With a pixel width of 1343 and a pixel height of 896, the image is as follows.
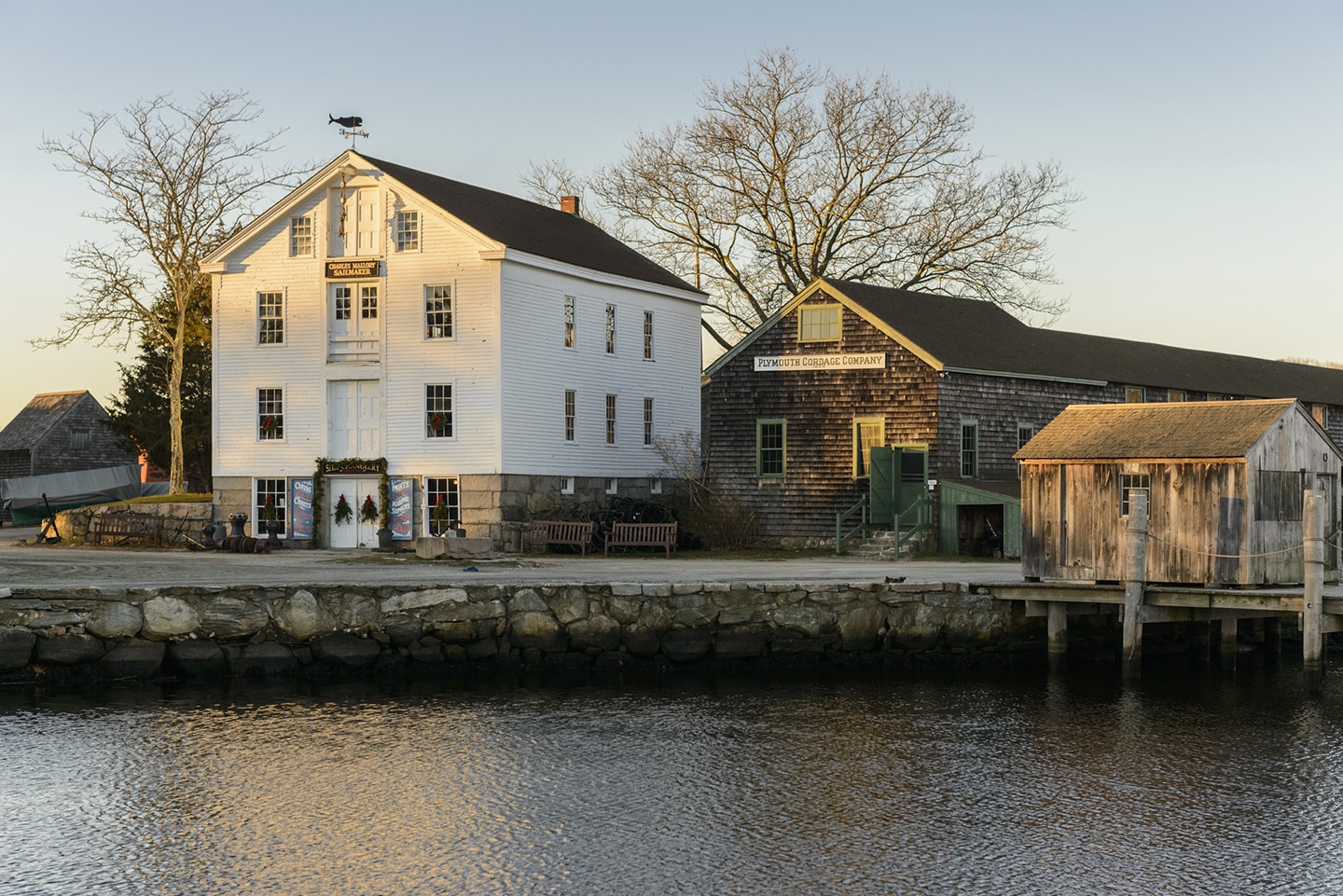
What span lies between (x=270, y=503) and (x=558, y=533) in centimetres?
825

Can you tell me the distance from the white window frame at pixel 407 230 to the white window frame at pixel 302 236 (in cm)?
235

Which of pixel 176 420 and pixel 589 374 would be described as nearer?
pixel 589 374

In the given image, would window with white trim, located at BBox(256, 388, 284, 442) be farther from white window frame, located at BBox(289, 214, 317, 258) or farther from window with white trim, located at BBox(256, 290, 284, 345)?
white window frame, located at BBox(289, 214, 317, 258)

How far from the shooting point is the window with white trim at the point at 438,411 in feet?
120

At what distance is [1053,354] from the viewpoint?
40031 millimetres

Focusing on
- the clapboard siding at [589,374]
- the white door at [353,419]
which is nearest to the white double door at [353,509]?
the white door at [353,419]

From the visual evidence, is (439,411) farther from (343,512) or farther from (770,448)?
(770,448)

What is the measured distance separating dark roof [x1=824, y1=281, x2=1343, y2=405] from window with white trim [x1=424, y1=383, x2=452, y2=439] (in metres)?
10.0

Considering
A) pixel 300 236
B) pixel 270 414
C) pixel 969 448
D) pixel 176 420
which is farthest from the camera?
pixel 176 420

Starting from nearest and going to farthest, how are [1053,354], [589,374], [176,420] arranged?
[589,374] < [1053,354] < [176,420]

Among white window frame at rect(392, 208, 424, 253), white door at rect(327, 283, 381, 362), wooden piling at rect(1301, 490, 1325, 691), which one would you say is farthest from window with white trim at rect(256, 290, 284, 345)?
wooden piling at rect(1301, 490, 1325, 691)

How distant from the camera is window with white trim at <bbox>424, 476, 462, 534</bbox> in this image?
36.3 m

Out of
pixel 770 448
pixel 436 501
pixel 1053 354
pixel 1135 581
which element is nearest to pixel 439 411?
pixel 436 501

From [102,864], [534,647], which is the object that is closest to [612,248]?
[534,647]
